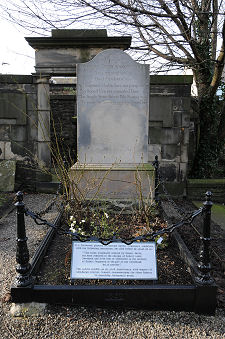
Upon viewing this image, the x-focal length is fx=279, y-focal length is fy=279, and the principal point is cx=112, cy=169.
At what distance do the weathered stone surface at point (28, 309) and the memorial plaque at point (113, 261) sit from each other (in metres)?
0.35

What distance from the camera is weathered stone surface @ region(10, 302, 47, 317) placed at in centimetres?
235

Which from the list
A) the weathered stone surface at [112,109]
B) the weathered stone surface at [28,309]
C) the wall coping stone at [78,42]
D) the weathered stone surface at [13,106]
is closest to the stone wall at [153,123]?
the weathered stone surface at [13,106]

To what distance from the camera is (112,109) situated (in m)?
4.43

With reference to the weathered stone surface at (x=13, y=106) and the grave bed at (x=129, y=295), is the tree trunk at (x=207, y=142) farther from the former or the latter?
the grave bed at (x=129, y=295)

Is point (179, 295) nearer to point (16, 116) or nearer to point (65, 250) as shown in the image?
point (65, 250)

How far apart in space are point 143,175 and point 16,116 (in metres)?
3.65

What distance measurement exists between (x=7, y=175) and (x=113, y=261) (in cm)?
462

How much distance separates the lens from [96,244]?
2.64 m

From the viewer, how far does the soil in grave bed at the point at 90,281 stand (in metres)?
2.67

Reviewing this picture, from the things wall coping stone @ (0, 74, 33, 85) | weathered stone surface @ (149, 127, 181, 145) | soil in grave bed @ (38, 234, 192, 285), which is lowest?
soil in grave bed @ (38, 234, 192, 285)

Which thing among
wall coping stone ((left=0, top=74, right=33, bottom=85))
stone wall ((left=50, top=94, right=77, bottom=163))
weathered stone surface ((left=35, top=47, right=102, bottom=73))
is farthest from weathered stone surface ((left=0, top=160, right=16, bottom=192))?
stone wall ((left=50, top=94, right=77, bottom=163))

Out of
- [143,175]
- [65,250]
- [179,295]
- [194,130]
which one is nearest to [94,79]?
[143,175]

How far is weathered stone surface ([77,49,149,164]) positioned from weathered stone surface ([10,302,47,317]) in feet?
7.37

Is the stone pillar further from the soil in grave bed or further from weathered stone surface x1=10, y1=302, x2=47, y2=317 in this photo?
weathered stone surface x1=10, y1=302, x2=47, y2=317
